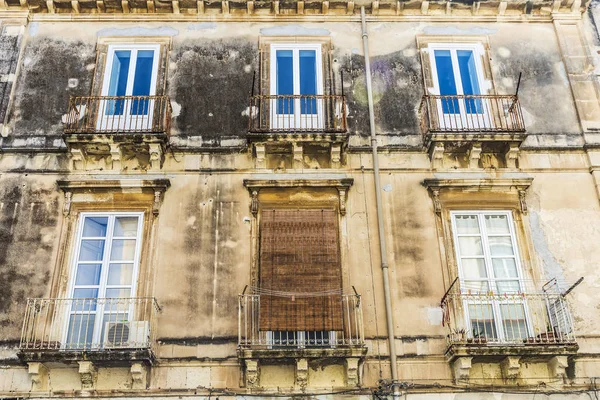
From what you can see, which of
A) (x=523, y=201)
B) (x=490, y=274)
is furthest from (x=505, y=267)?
(x=523, y=201)

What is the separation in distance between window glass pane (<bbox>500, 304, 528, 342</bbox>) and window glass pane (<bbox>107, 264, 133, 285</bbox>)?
714cm

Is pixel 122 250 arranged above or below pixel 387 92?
below

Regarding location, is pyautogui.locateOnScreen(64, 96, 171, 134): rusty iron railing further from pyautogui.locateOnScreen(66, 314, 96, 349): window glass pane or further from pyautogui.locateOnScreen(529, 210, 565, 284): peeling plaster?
pyautogui.locateOnScreen(529, 210, 565, 284): peeling plaster

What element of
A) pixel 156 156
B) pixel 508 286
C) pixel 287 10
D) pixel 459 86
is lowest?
pixel 508 286

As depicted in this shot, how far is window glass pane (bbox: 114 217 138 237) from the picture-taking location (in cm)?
1338

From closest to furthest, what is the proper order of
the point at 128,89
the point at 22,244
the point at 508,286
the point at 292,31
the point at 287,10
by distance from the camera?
the point at 508,286 → the point at 22,244 → the point at 128,89 → the point at 292,31 → the point at 287,10

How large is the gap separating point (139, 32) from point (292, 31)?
351 cm

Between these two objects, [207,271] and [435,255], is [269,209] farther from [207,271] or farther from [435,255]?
[435,255]

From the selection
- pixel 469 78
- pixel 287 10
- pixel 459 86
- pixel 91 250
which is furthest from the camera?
pixel 287 10

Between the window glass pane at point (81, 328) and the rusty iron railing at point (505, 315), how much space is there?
21.6 feet

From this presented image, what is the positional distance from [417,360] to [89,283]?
6352 mm

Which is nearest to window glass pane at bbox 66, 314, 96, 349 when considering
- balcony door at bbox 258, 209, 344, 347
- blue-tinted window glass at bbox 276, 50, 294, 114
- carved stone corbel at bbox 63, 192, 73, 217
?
carved stone corbel at bbox 63, 192, 73, 217

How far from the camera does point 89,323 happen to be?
12445mm

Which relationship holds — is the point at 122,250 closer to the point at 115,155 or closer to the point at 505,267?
the point at 115,155
